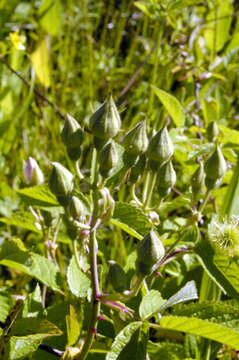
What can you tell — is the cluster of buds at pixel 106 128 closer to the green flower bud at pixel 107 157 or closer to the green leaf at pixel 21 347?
the green flower bud at pixel 107 157

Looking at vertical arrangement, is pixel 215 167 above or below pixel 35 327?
above

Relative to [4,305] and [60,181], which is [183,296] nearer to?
[60,181]

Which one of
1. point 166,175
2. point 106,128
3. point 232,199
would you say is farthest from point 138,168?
point 232,199

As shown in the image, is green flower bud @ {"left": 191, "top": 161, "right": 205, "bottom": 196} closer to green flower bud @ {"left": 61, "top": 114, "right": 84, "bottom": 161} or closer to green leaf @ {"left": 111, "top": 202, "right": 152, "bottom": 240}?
green leaf @ {"left": 111, "top": 202, "right": 152, "bottom": 240}

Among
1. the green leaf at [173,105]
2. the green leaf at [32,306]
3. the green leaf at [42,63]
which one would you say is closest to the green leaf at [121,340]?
the green leaf at [32,306]

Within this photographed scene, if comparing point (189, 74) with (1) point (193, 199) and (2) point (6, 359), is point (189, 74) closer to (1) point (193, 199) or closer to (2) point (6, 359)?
(1) point (193, 199)

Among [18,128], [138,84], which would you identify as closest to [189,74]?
[138,84]

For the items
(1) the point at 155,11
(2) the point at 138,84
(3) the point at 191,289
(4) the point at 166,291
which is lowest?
(4) the point at 166,291
